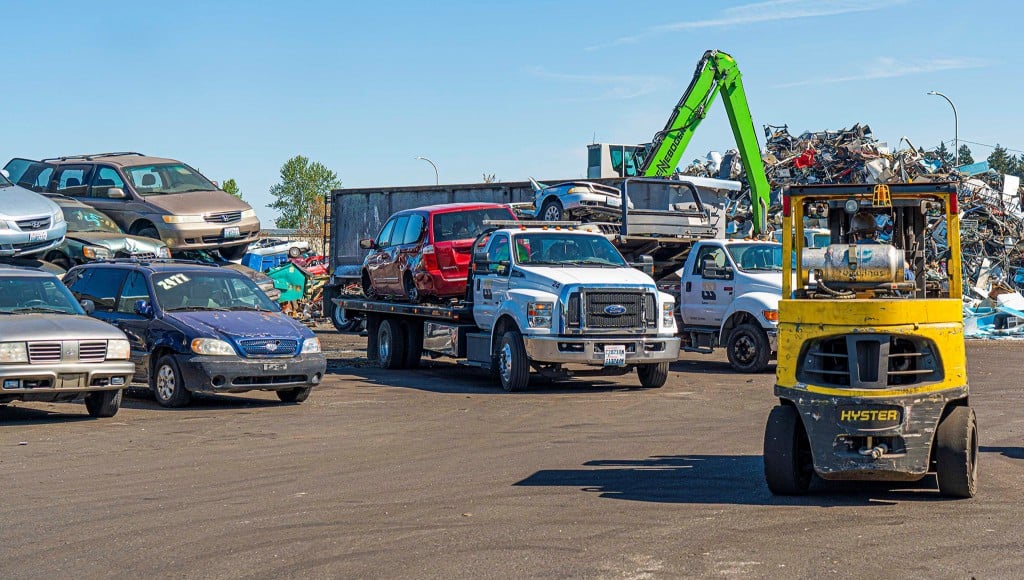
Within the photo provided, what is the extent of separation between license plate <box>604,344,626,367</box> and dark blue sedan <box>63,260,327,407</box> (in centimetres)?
371

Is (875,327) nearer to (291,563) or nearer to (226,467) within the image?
(291,563)

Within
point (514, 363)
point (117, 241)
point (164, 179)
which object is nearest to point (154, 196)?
point (164, 179)

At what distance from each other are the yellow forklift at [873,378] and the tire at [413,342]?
1217cm

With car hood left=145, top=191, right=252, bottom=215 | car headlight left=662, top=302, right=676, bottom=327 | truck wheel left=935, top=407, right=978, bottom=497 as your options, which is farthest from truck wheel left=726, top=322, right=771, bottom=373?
truck wheel left=935, top=407, right=978, bottom=497

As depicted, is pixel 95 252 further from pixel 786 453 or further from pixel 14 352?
pixel 786 453

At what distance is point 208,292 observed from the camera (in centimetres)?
1656

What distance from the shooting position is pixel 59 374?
13.4 meters

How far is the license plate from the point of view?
16938 millimetres

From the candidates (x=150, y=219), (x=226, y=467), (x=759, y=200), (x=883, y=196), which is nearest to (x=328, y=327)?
(x=150, y=219)

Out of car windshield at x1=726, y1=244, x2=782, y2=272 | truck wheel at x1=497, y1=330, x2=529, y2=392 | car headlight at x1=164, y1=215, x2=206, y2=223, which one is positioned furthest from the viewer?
car headlight at x1=164, y1=215, x2=206, y2=223

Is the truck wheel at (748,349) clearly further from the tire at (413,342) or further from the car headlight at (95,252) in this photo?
the car headlight at (95,252)

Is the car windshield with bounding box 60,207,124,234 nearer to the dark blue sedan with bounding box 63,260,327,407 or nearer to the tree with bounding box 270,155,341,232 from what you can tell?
the dark blue sedan with bounding box 63,260,327,407

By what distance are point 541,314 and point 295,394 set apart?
343 centimetres

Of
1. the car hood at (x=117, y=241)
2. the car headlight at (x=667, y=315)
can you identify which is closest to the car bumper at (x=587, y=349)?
the car headlight at (x=667, y=315)
